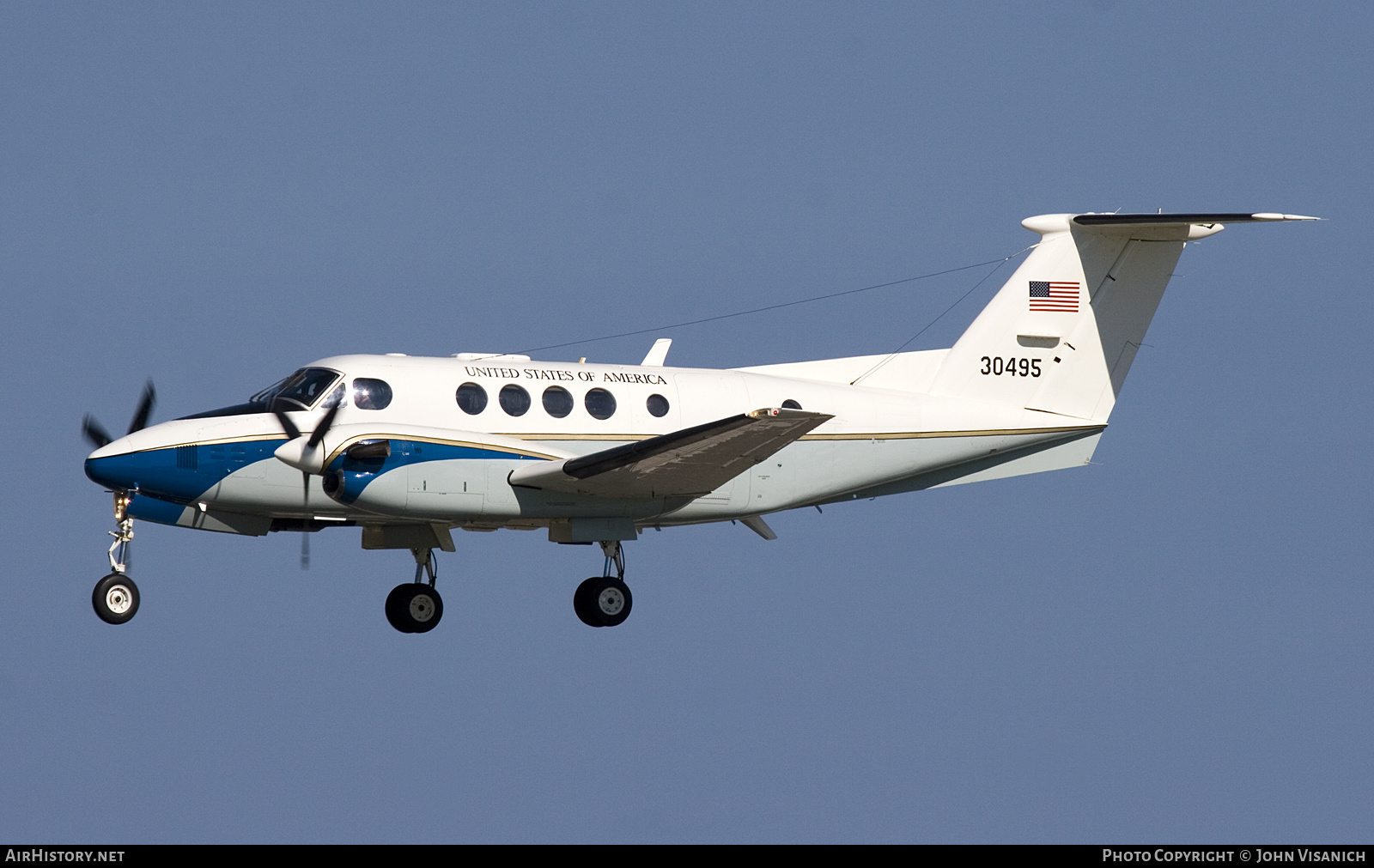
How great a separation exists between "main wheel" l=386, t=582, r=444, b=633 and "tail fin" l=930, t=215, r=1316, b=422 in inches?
283

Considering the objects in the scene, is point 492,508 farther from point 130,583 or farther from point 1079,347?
point 1079,347

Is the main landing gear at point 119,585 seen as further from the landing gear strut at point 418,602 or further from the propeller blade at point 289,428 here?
the landing gear strut at point 418,602

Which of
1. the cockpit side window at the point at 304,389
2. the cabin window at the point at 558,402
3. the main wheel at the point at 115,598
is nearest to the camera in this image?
the main wheel at the point at 115,598

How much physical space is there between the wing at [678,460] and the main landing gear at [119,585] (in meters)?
4.35

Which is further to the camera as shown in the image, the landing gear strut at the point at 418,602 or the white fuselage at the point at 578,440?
the landing gear strut at the point at 418,602

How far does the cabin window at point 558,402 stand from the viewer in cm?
2206

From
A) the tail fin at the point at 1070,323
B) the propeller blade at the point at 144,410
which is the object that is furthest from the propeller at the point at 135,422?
the tail fin at the point at 1070,323

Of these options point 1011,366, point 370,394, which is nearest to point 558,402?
point 370,394

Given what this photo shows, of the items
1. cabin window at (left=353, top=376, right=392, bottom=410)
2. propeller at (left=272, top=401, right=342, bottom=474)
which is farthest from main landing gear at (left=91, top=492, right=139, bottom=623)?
cabin window at (left=353, top=376, right=392, bottom=410)

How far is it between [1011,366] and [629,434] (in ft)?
18.6

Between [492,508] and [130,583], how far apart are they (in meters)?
4.09

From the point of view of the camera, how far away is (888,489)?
80.2 ft

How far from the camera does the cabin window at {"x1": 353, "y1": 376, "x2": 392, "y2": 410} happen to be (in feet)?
69.8
